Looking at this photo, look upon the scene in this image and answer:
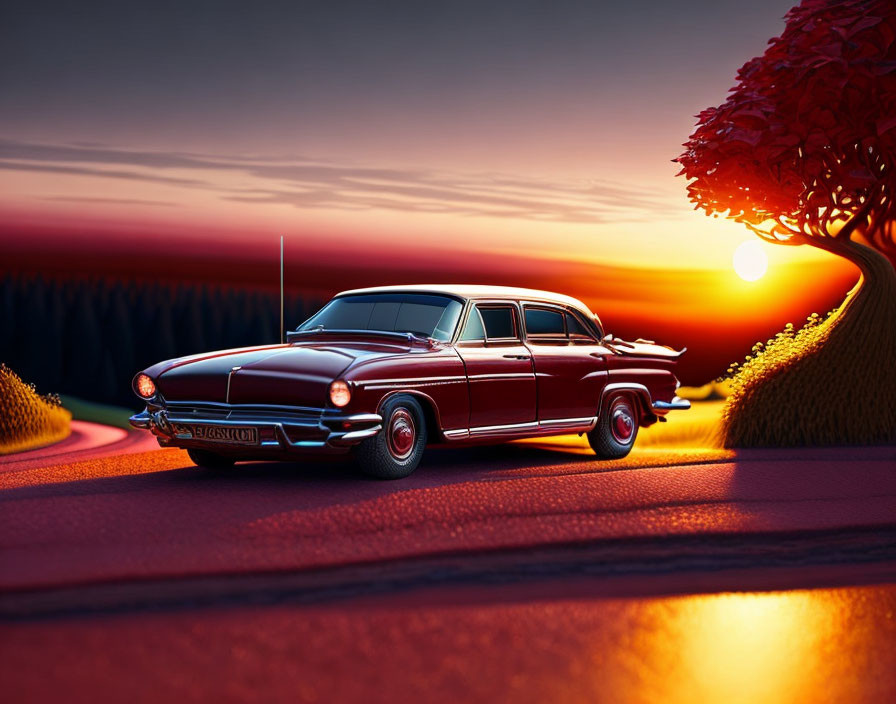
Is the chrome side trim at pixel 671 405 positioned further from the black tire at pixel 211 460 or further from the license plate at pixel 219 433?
the license plate at pixel 219 433

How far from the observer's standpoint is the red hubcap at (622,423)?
11.0 meters

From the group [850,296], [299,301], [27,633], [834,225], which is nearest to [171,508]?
[27,633]

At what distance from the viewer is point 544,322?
1063cm

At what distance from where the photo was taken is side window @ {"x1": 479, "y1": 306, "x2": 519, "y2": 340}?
32.5 ft

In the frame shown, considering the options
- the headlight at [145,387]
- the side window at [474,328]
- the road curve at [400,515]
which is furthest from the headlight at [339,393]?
the headlight at [145,387]

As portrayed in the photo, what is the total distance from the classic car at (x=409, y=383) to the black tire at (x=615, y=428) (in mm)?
14

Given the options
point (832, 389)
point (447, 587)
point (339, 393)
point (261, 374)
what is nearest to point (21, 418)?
point (261, 374)

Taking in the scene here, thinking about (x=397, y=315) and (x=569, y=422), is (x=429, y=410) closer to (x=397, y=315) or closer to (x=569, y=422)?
(x=397, y=315)

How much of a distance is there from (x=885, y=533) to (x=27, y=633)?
5607 mm

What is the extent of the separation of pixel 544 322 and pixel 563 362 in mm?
522

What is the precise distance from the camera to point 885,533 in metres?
7.41

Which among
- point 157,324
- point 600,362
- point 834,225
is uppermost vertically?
point 834,225

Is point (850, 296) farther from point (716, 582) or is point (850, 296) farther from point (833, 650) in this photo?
point (833, 650)

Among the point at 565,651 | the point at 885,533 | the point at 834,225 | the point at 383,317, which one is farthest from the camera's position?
the point at 834,225
